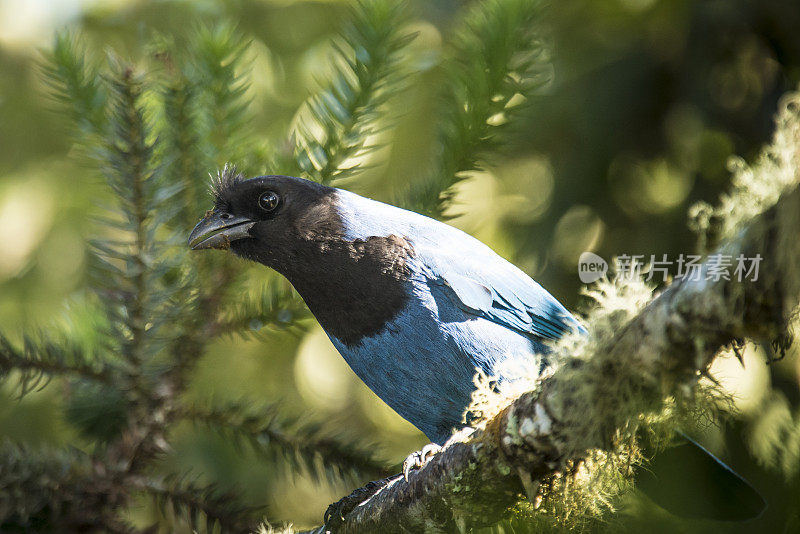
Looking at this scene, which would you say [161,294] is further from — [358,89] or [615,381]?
[615,381]

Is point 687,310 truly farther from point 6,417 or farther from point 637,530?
point 6,417

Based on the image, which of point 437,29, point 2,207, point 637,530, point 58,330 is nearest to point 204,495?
point 58,330

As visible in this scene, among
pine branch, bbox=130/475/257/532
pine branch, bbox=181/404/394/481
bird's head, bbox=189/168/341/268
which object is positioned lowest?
pine branch, bbox=130/475/257/532

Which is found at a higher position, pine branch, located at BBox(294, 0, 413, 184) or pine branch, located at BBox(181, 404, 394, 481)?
pine branch, located at BBox(294, 0, 413, 184)

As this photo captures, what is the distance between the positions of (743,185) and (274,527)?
179 centimetres

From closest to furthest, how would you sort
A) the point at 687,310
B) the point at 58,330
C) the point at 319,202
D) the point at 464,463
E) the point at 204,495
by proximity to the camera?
the point at 687,310 → the point at 464,463 → the point at 204,495 → the point at 58,330 → the point at 319,202

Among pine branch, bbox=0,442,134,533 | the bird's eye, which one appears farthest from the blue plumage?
pine branch, bbox=0,442,134,533

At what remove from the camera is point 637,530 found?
244 cm

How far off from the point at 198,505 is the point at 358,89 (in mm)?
1382

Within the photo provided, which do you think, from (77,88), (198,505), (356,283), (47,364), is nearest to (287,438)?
(198,505)

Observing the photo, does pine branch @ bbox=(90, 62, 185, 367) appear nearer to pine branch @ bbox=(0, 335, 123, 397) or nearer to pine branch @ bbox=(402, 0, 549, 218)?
pine branch @ bbox=(0, 335, 123, 397)

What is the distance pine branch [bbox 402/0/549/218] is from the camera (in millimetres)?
2238

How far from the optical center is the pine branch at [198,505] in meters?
2.38

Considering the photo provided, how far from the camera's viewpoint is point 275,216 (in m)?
2.96
